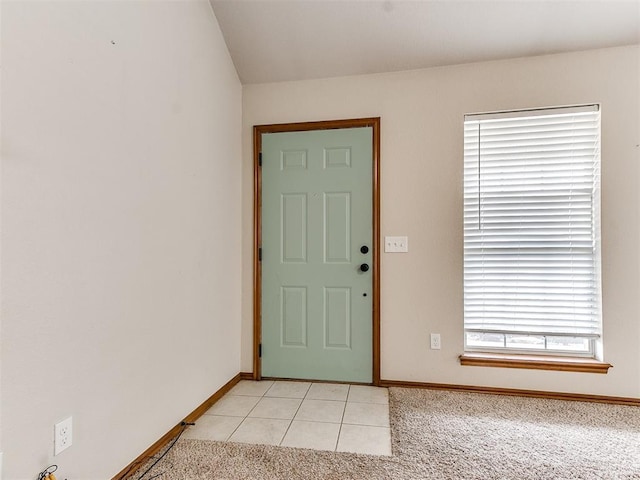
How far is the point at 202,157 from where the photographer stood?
2373 millimetres

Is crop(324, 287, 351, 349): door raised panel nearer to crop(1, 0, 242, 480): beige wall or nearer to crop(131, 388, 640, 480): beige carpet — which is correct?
crop(131, 388, 640, 480): beige carpet

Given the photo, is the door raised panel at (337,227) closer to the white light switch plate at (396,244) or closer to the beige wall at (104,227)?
the white light switch plate at (396,244)

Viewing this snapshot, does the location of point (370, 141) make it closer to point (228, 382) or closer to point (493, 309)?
point (493, 309)

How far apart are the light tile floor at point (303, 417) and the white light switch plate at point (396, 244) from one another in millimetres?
1038

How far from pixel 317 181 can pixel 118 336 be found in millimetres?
1766

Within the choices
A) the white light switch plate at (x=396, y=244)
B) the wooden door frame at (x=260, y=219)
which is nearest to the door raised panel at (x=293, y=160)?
the wooden door frame at (x=260, y=219)

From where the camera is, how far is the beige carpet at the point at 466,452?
1670 millimetres

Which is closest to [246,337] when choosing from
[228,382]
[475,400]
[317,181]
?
[228,382]

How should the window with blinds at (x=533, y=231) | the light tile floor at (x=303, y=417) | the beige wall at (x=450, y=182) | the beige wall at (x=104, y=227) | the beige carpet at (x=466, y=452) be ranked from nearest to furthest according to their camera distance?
the beige wall at (x=104, y=227) → the beige carpet at (x=466, y=452) → the light tile floor at (x=303, y=417) → the beige wall at (x=450, y=182) → the window with blinds at (x=533, y=231)

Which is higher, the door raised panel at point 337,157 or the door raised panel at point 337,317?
the door raised panel at point 337,157

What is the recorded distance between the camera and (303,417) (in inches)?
88.6

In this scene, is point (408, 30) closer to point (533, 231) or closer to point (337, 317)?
point (533, 231)

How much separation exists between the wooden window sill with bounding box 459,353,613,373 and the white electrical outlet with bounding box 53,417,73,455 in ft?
7.68

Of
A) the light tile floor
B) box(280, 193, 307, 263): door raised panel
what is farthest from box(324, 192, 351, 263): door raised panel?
the light tile floor
